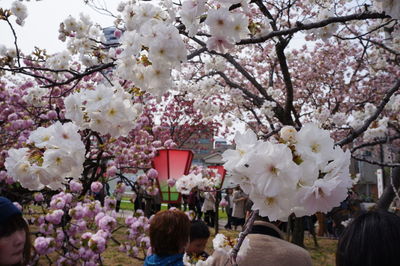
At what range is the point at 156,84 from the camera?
64.9 inches

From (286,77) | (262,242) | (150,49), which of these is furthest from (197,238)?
(286,77)

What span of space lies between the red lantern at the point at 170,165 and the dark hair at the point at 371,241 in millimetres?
3166

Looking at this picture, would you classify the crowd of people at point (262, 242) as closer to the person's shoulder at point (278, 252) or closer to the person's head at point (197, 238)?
the person's shoulder at point (278, 252)

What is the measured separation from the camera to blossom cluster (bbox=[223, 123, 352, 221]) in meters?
0.84

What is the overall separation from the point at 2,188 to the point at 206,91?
162 inches

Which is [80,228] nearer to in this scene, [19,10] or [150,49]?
[19,10]

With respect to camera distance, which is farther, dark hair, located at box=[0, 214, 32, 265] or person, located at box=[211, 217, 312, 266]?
person, located at box=[211, 217, 312, 266]

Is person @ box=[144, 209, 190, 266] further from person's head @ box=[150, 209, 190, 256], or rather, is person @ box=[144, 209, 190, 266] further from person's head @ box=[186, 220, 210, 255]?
person's head @ box=[186, 220, 210, 255]

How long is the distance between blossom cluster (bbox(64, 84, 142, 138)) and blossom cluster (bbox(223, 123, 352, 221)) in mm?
799

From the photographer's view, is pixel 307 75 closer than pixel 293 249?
No

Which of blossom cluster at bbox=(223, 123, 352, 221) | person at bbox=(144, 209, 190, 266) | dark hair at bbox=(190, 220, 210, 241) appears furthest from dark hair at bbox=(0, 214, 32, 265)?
dark hair at bbox=(190, 220, 210, 241)

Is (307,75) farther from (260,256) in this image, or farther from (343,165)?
(343,165)

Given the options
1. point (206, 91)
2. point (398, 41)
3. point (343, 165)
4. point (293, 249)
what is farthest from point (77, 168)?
point (206, 91)

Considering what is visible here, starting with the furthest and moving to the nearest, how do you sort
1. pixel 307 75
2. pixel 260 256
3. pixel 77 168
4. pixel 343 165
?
pixel 307 75
pixel 260 256
pixel 77 168
pixel 343 165
